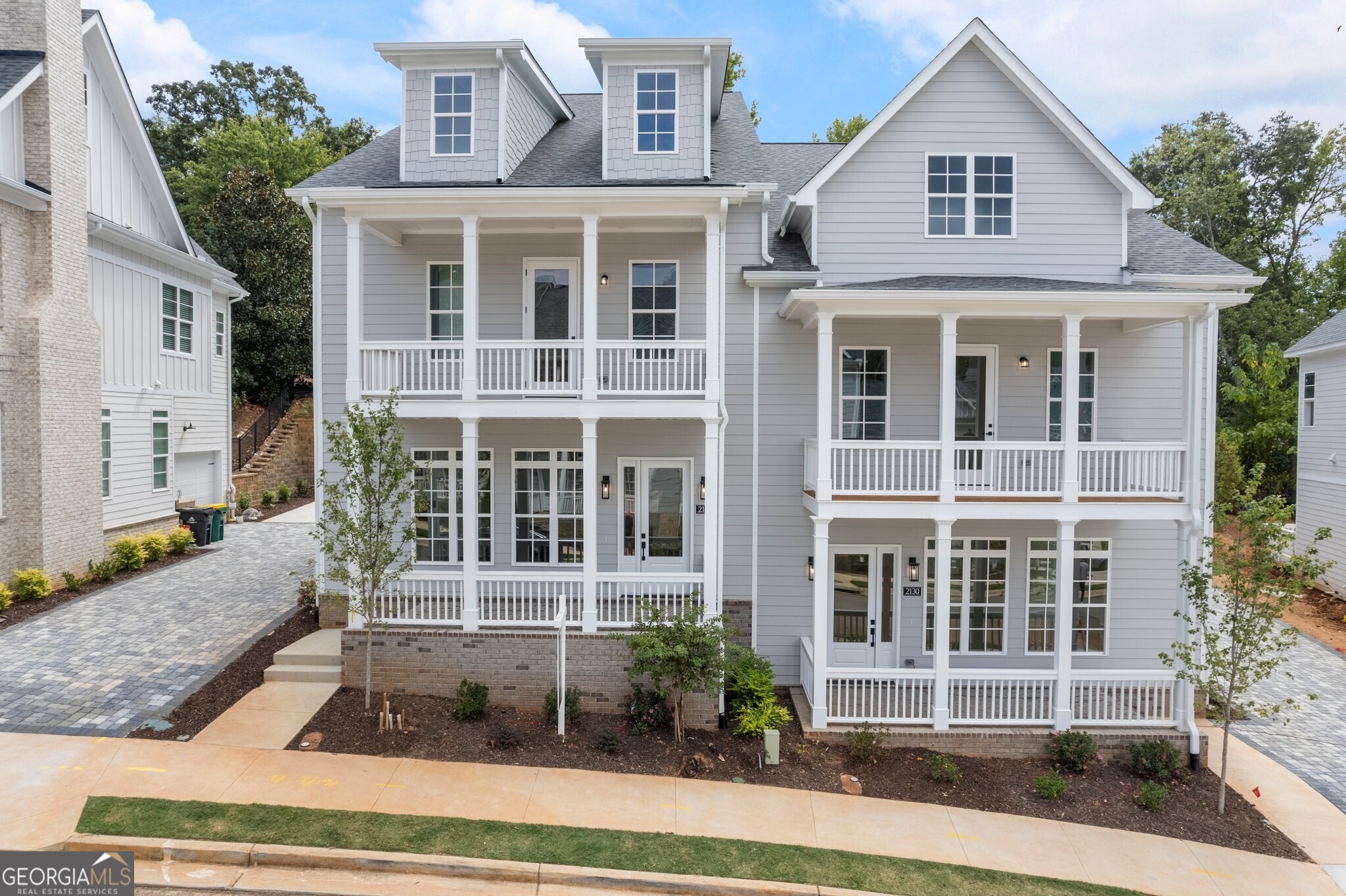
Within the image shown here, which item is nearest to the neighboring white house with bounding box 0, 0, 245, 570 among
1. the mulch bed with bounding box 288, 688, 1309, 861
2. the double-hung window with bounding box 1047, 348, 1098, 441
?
the mulch bed with bounding box 288, 688, 1309, 861

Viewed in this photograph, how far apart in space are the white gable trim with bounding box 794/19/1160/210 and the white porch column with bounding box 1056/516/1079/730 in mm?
5687

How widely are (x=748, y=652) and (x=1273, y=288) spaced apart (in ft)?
117

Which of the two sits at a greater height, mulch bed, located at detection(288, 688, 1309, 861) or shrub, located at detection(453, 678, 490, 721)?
shrub, located at detection(453, 678, 490, 721)

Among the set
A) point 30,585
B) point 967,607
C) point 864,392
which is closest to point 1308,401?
point 967,607

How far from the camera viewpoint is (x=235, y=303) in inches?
1045

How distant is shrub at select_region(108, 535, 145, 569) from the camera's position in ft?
48.4

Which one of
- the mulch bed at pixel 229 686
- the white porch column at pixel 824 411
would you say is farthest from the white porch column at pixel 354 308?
the white porch column at pixel 824 411

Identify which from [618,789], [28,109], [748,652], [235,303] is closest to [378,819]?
[618,789]

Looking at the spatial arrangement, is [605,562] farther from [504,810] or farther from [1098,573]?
[1098,573]

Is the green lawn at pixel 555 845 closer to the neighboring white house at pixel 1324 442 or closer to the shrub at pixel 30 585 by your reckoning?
the shrub at pixel 30 585

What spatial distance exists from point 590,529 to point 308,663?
4624mm

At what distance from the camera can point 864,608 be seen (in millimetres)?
11891

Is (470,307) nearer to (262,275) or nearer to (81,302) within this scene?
(81,302)

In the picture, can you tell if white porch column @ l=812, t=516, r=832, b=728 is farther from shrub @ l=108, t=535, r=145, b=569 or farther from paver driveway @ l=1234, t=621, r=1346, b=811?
shrub @ l=108, t=535, r=145, b=569
